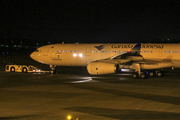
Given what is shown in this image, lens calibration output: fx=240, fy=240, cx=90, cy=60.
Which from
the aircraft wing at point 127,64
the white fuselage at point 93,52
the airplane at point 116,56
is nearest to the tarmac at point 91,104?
the aircraft wing at point 127,64

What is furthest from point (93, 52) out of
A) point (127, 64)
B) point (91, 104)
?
point (91, 104)

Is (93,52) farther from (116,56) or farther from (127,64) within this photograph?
(127,64)

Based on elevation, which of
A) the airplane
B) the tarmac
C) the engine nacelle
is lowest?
the tarmac

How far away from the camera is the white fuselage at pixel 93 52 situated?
23853 mm

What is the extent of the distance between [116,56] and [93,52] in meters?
2.57

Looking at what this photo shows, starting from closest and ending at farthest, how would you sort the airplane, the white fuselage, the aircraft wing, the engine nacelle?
the engine nacelle < the aircraft wing < the airplane < the white fuselage

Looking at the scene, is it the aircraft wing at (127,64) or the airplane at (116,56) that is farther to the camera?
the airplane at (116,56)

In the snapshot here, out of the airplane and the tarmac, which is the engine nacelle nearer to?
the airplane

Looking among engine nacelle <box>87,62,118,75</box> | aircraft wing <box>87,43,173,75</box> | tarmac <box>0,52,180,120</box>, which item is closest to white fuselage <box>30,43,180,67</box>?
aircraft wing <box>87,43,173,75</box>

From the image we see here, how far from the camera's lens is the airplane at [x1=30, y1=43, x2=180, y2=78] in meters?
22.6

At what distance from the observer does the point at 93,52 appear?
2581 cm

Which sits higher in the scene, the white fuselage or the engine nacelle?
the white fuselage

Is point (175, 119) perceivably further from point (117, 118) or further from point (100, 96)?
point (100, 96)

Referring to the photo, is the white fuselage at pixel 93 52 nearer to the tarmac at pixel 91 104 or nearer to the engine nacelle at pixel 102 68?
the engine nacelle at pixel 102 68
